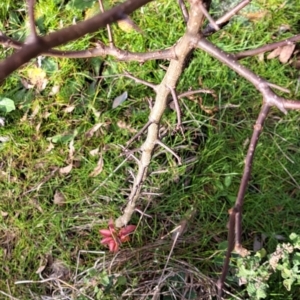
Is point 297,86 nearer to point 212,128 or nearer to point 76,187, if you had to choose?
point 212,128

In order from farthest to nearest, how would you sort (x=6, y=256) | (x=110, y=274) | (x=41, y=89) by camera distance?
(x=41, y=89) → (x=6, y=256) → (x=110, y=274)

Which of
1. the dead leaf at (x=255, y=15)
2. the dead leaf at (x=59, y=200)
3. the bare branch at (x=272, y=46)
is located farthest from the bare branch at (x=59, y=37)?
the dead leaf at (x=255, y=15)

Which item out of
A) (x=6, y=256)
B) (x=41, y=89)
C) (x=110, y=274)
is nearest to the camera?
(x=110, y=274)

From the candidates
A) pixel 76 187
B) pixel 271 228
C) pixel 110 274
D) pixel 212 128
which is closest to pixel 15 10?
pixel 76 187

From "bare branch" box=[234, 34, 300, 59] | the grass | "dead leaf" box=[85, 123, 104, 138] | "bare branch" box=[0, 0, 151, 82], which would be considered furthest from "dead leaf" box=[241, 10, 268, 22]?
"bare branch" box=[0, 0, 151, 82]

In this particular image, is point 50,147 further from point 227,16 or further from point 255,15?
point 227,16

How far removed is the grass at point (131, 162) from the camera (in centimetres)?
202

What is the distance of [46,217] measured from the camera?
6.75 ft

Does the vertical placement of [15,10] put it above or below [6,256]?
above

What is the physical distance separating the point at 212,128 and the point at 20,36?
0.96 metres

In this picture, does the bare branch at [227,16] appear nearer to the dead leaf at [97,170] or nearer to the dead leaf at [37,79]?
the dead leaf at [97,170]

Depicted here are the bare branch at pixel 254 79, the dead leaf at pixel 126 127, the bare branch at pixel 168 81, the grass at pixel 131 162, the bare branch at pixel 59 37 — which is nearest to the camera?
the bare branch at pixel 59 37

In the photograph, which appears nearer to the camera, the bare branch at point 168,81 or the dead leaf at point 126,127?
the bare branch at point 168,81

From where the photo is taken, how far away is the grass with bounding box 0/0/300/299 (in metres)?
2.02
